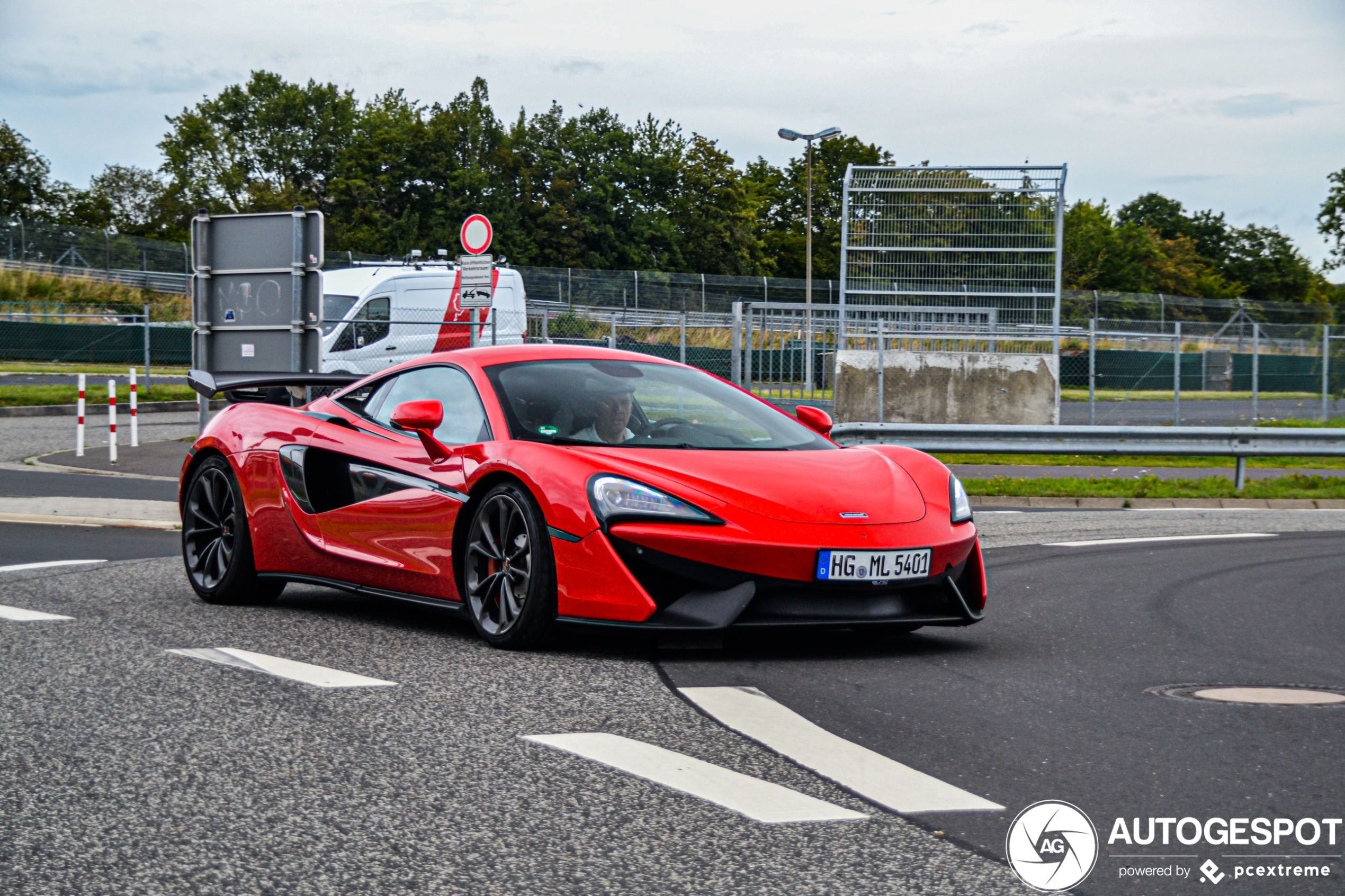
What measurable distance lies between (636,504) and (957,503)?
4.69 ft

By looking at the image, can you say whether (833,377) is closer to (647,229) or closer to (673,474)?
(673,474)

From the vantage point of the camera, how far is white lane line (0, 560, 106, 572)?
839 cm

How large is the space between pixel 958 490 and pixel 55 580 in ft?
15.7

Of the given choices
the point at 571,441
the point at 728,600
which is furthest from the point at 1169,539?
the point at 728,600

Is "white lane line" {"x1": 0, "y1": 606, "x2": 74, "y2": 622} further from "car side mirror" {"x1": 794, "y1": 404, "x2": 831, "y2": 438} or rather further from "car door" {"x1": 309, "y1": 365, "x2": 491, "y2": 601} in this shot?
"car side mirror" {"x1": 794, "y1": 404, "x2": 831, "y2": 438}

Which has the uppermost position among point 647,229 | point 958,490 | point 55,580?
point 647,229

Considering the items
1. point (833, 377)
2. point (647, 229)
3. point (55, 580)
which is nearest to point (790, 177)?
point (647, 229)

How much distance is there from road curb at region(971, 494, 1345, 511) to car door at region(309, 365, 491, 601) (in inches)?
346

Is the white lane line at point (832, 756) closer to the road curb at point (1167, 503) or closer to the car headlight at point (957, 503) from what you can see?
the car headlight at point (957, 503)

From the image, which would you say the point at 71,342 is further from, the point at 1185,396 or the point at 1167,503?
the point at 1167,503

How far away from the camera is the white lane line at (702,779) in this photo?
3506 mm

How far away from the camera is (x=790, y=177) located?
317ft

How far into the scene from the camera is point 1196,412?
31.8 m

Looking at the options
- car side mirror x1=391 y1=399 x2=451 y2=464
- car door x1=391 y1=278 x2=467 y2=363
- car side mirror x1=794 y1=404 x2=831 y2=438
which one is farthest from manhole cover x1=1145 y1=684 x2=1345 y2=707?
car door x1=391 y1=278 x2=467 y2=363
